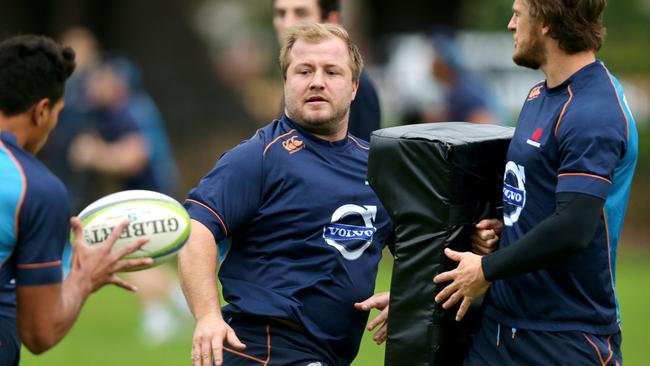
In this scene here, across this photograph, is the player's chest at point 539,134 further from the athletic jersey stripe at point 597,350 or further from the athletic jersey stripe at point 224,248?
the athletic jersey stripe at point 224,248

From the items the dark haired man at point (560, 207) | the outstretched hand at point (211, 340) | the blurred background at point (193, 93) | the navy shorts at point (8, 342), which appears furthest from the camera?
the blurred background at point (193, 93)

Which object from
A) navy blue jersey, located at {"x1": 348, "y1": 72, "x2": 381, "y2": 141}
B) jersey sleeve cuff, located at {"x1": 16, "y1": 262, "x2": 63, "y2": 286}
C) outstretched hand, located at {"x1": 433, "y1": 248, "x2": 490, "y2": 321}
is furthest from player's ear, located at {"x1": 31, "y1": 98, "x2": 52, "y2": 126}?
navy blue jersey, located at {"x1": 348, "y1": 72, "x2": 381, "y2": 141}

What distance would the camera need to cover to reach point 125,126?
12.1 meters

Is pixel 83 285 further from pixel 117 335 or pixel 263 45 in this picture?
pixel 263 45

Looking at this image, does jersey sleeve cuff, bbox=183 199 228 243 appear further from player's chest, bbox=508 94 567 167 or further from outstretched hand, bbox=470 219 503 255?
player's chest, bbox=508 94 567 167

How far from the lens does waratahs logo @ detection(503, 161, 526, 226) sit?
188 inches

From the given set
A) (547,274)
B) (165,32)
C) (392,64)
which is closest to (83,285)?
(547,274)

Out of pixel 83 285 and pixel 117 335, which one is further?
pixel 117 335

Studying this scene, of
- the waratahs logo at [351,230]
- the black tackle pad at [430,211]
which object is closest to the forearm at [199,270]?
the waratahs logo at [351,230]

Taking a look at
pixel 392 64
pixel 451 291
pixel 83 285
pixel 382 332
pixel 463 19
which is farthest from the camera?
pixel 463 19

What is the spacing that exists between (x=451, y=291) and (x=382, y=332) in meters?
0.67

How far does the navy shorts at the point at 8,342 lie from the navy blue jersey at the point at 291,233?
0.91 metres

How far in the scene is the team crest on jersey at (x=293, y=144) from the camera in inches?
209

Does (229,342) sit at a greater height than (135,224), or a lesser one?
lesser
